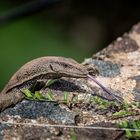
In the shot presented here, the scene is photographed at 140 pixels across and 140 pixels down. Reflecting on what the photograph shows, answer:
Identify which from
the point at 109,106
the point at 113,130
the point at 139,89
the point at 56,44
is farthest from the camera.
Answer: the point at 56,44

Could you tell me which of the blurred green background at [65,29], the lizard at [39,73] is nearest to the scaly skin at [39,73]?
the lizard at [39,73]

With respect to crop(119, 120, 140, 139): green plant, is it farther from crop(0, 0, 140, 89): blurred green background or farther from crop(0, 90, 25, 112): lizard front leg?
crop(0, 0, 140, 89): blurred green background

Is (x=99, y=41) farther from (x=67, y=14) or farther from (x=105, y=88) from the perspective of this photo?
(x=105, y=88)

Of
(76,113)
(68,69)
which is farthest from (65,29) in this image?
(76,113)

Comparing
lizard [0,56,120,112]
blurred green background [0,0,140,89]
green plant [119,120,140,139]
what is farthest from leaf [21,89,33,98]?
blurred green background [0,0,140,89]

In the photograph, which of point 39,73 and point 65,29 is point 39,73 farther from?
point 65,29

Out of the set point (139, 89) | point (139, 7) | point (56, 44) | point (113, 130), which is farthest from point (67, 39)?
point (113, 130)

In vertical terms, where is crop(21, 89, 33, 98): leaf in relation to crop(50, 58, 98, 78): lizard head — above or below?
below

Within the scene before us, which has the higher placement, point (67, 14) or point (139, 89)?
point (67, 14)
